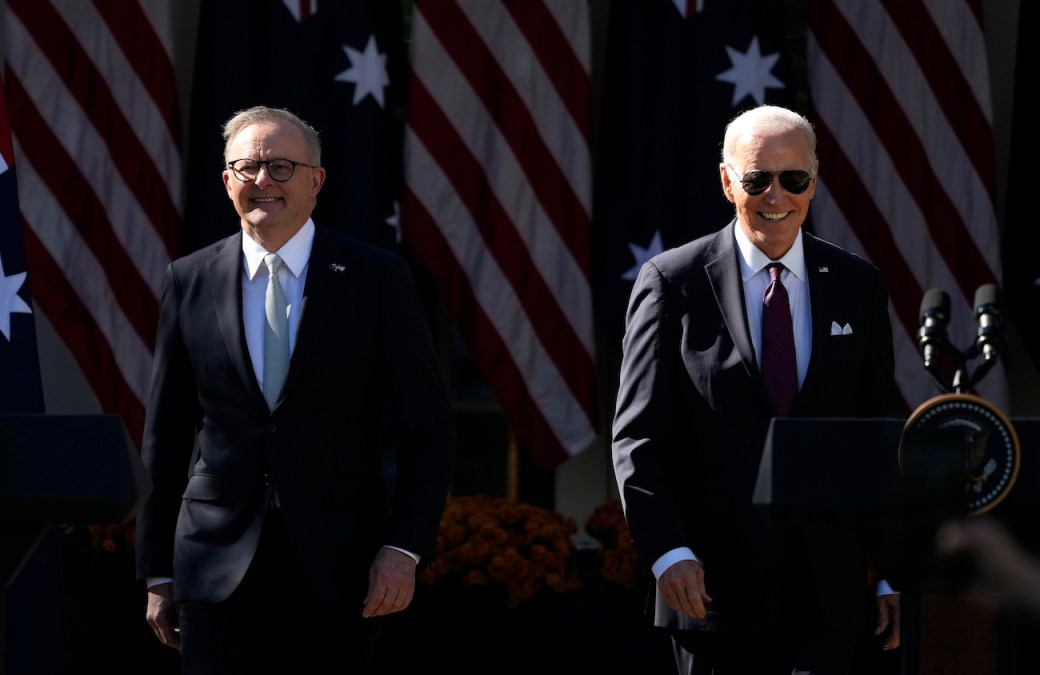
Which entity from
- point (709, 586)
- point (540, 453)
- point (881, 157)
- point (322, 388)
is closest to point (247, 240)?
point (322, 388)

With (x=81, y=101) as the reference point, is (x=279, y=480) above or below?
below

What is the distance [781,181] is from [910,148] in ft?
11.6

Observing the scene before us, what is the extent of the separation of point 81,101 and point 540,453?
2608 millimetres

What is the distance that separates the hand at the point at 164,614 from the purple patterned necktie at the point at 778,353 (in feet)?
5.31

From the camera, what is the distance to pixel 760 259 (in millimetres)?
4039

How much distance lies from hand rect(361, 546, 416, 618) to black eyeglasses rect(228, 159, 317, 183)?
3.25ft

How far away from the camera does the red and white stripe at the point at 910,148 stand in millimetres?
7238

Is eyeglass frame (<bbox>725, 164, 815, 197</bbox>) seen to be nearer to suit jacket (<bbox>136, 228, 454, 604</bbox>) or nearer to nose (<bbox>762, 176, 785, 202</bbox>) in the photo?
nose (<bbox>762, 176, 785, 202</bbox>)

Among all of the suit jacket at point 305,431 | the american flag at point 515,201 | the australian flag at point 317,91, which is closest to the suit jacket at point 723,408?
the suit jacket at point 305,431

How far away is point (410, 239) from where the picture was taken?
734cm

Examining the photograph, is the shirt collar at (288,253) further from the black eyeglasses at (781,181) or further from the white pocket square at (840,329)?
the white pocket square at (840,329)


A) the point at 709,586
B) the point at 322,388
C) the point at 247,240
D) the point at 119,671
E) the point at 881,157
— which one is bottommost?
the point at 119,671

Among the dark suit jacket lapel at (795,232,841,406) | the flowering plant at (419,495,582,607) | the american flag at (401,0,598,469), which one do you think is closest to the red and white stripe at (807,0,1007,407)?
the american flag at (401,0,598,469)

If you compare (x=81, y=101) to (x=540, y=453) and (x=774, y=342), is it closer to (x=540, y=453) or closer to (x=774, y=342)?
(x=540, y=453)
